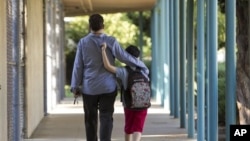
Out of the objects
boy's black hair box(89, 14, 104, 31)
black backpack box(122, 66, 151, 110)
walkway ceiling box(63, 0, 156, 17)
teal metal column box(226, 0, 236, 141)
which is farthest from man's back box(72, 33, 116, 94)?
walkway ceiling box(63, 0, 156, 17)

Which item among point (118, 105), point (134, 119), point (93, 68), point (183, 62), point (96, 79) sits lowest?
point (118, 105)

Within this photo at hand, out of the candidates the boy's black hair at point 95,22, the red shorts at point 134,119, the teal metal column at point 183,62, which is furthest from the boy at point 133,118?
the teal metal column at point 183,62

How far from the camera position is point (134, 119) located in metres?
8.91

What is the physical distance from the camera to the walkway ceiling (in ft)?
72.5

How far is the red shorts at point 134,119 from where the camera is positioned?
885 centimetres

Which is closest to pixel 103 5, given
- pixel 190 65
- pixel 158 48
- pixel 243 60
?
pixel 158 48

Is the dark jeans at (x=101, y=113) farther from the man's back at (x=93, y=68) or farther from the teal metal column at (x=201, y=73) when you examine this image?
the teal metal column at (x=201, y=73)

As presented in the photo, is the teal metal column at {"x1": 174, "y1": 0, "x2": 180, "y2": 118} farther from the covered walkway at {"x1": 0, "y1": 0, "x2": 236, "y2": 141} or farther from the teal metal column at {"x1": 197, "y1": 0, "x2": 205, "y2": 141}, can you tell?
the teal metal column at {"x1": 197, "y1": 0, "x2": 205, "y2": 141}

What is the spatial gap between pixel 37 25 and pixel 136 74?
5.67 metres
